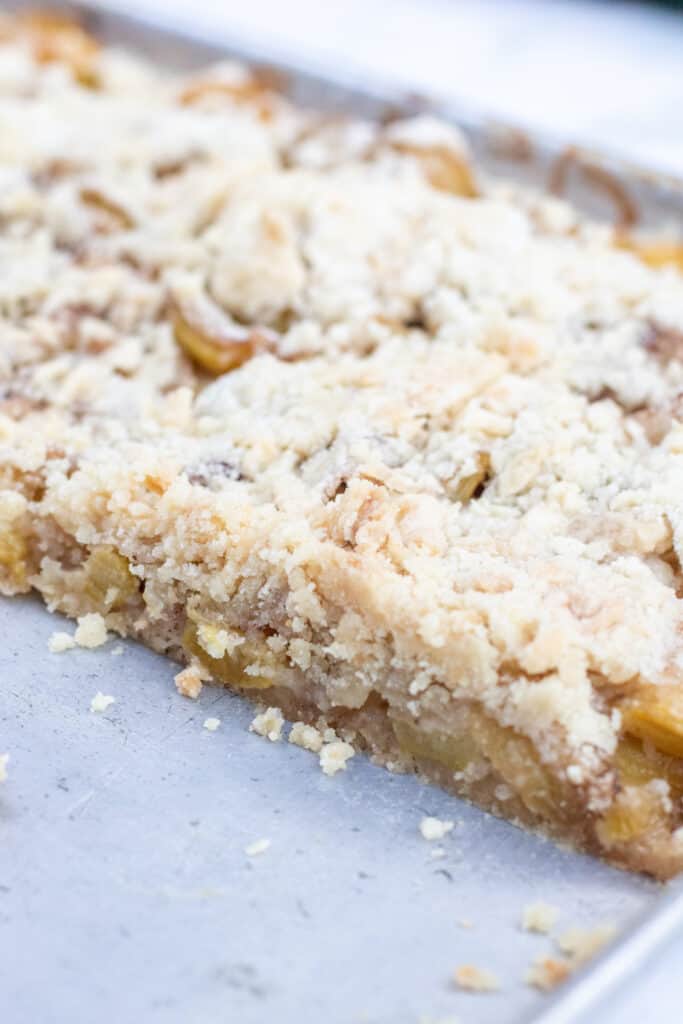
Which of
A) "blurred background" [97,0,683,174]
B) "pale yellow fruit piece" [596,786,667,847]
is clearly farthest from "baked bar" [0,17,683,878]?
"blurred background" [97,0,683,174]

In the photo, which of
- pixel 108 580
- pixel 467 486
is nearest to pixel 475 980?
pixel 467 486

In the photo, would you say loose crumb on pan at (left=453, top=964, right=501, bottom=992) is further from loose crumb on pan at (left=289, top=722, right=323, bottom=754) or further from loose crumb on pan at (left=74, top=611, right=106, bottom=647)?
loose crumb on pan at (left=74, top=611, right=106, bottom=647)

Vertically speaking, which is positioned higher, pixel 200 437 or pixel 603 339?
pixel 603 339

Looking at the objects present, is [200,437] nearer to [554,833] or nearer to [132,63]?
[554,833]

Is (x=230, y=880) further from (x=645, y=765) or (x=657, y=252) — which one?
(x=657, y=252)

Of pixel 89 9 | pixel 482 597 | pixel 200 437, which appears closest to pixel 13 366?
pixel 200 437
